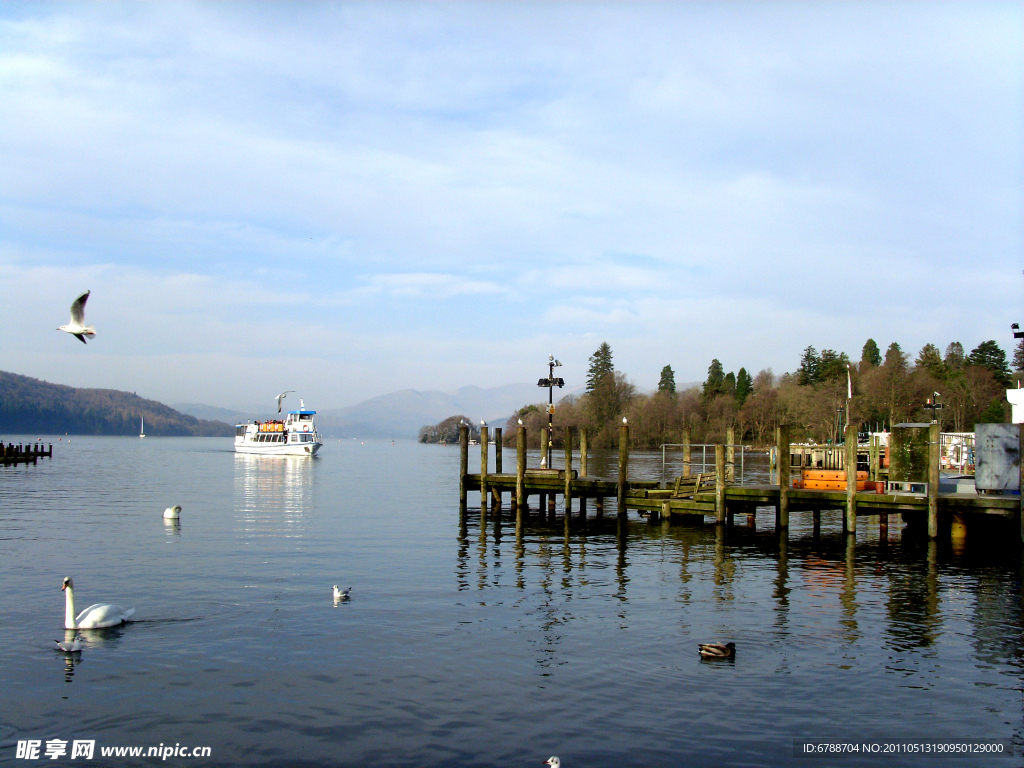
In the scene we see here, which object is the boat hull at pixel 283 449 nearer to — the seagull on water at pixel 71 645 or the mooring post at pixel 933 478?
the mooring post at pixel 933 478

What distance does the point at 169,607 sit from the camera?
1862 centimetres

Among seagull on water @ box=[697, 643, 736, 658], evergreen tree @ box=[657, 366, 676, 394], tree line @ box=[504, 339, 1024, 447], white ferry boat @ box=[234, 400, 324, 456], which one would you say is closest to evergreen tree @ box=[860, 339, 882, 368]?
tree line @ box=[504, 339, 1024, 447]

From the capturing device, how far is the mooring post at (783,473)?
28.1 m

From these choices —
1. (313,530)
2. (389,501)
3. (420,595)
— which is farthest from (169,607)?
(389,501)

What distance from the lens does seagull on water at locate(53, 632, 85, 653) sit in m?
15.0

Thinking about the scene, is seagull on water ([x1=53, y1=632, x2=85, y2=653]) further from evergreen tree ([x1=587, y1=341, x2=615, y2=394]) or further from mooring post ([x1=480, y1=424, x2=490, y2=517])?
evergreen tree ([x1=587, y1=341, x2=615, y2=394])

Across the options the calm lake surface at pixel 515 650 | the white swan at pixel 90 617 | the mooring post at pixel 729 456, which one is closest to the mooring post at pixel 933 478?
the calm lake surface at pixel 515 650

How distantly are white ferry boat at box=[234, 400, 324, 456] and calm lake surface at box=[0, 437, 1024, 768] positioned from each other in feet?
279

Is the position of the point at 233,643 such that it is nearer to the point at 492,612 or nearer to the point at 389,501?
the point at 492,612

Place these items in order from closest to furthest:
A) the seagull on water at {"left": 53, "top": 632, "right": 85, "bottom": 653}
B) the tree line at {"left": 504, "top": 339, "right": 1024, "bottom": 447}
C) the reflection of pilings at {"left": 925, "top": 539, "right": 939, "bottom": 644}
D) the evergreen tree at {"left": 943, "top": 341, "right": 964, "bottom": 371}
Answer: the seagull on water at {"left": 53, "top": 632, "right": 85, "bottom": 653}
the reflection of pilings at {"left": 925, "top": 539, "right": 939, "bottom": 644}
the tree line at {"left": 504, "top": 339, "right": 1024, "bottom": 447}
the evergreen tree at {"left": 943, "top": 341, "right": 964, "bottom": 371}

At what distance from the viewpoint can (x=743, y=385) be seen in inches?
6068

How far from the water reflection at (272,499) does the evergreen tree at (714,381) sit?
93.2 meters

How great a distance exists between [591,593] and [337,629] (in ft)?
22.8

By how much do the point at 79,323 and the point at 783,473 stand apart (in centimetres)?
2336
